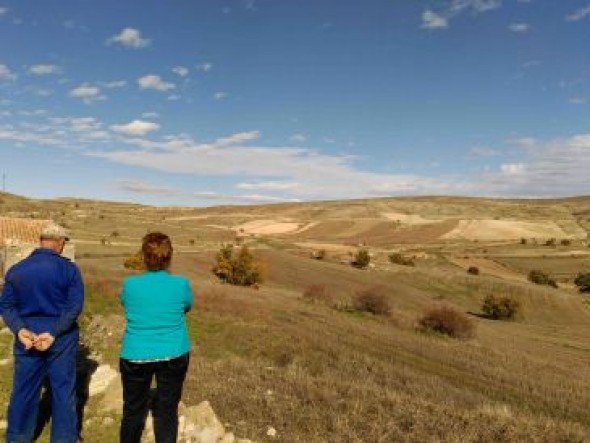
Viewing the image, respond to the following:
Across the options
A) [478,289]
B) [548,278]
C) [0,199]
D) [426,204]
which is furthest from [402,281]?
[426,204]

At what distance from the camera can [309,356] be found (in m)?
20.3

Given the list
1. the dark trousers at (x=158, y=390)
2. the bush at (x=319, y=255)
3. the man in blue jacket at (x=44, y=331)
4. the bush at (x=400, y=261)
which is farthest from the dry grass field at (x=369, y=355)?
the bush at (x=319, y=255)

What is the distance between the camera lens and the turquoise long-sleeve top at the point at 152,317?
5906mm

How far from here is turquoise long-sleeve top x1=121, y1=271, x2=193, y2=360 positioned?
19.4ft

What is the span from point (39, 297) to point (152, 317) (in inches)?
53.4

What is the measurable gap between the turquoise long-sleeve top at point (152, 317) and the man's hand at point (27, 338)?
3.53ft

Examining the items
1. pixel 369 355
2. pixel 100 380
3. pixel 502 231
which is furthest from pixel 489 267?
pixel 100 380

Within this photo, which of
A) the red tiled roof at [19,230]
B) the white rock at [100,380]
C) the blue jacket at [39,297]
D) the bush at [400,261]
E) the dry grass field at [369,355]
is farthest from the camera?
the bush at [400,261]

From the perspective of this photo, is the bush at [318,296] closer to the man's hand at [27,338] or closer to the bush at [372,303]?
the bush at [372,303]

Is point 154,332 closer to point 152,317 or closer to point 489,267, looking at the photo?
point 152,317

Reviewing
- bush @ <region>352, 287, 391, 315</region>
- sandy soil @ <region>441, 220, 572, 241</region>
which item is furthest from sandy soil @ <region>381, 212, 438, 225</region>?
bush @ <region>352, 287, 391, 315</region>

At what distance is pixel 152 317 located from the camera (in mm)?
5938

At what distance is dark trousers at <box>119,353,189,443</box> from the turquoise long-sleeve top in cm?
11

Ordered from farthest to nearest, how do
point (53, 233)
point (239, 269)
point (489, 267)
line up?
point (489, 267) → point (239, 269) → point (53, 233)
